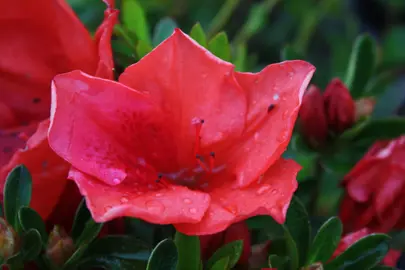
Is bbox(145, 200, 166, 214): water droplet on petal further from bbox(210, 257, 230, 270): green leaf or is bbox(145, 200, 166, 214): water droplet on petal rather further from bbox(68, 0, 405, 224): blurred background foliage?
bbox(68, 0, 405, 224): blurred background foliage

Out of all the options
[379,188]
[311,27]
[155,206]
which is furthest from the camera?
[311,27]

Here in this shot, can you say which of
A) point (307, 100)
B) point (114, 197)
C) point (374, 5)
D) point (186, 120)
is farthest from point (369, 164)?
point (374, 5)

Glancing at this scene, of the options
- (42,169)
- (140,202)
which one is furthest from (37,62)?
(140,202)

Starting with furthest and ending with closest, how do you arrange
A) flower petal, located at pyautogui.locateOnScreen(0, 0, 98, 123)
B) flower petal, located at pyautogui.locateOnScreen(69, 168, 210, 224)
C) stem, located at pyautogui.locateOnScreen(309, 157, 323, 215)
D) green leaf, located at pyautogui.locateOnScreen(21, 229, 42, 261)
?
1. stem, located at pyautogui.locateOnScreen(309, 157, 323, 215)
2. flower petal, located at pyautogui.locateOnScreen(0, 0, 98, 123)
3. green leaf, located at pyautogui.locateOnScreen(21, 229, 42, 261)
4. flower petal, located at pyautogui.locateOnScreen(69, 168, 210, 224)

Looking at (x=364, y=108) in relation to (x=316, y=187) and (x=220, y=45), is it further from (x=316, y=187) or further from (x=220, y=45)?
(x=220, y=45)

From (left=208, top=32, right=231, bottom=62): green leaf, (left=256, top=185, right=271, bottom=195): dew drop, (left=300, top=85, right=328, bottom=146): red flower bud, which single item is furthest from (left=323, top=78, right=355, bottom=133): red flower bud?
(left=256, top=185, right=271, bottom=195): dew drop

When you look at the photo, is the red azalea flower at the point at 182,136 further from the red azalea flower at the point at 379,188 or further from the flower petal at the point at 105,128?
the red azalea flower at the point at 379,188
